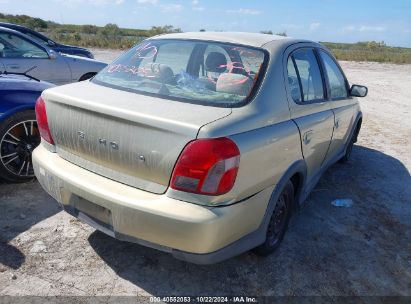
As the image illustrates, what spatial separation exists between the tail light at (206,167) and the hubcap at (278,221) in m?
0.98

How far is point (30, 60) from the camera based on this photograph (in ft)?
23.1

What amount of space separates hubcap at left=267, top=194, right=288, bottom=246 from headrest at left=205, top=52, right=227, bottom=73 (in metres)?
1.16

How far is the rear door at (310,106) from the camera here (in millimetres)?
3158

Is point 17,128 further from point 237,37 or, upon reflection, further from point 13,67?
point 13,67

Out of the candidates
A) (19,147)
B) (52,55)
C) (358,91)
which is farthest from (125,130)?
(52,55)

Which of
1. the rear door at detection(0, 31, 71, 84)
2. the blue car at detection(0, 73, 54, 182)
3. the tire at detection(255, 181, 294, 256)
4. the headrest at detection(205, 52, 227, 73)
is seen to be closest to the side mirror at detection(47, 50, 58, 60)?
the rear door at detection(0, 31, 71, 84)

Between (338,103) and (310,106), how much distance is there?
3.38 feet

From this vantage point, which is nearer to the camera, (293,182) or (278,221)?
(278,221)

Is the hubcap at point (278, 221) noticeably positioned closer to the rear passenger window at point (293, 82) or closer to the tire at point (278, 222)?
the tire at point (278, 222)

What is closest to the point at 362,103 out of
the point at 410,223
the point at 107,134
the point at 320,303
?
the point at 410,223

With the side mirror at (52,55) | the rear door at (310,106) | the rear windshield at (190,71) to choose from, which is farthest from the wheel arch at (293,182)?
the side mirror at (52,55)

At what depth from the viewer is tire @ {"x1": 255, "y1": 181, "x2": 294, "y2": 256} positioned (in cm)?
307

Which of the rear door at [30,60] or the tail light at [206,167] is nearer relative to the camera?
the tail light at [206,167]

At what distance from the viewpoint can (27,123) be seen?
400cm
